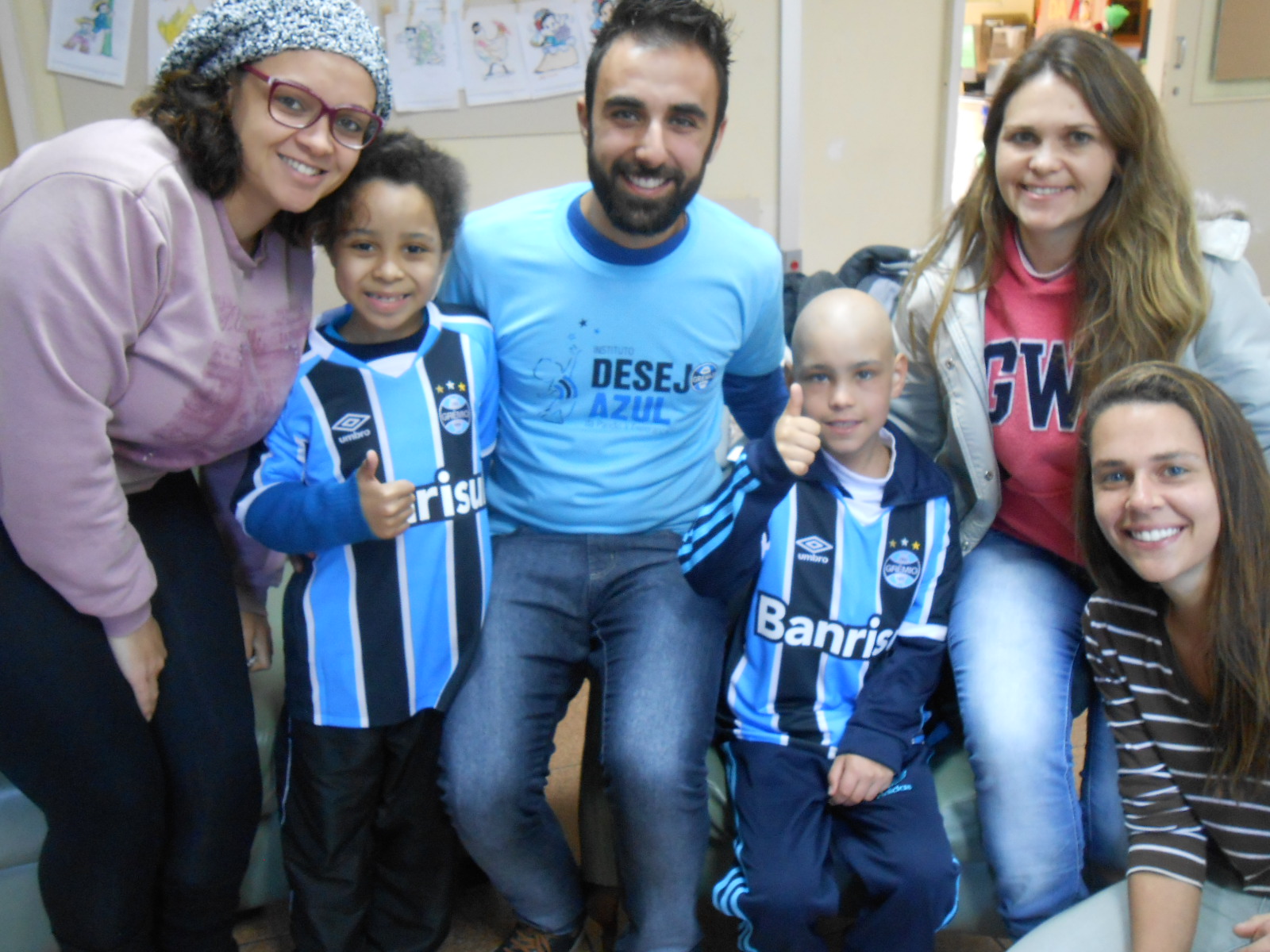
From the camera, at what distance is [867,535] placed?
1.42 metres

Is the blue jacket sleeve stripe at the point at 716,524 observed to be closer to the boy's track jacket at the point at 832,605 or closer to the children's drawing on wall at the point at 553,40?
the boy's track jacket at the point at 832,605

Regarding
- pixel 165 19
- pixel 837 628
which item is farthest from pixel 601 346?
pixel 165 19

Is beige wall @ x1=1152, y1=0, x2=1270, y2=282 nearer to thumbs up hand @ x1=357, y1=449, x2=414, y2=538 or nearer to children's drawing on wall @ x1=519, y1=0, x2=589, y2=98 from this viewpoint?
children's drawing on wall @ x1=519, y1=0, x2=589, y2=98

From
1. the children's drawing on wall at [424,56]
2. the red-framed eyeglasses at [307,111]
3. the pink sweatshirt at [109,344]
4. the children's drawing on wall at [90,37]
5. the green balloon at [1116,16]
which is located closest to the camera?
the pink sweatshirt at [109,344]

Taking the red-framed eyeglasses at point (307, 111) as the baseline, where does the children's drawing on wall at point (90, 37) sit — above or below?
above

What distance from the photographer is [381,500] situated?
1220mm

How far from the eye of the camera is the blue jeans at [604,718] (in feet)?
4.32

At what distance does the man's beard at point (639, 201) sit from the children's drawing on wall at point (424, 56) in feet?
3.71

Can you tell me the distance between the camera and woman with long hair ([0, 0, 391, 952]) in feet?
3.58

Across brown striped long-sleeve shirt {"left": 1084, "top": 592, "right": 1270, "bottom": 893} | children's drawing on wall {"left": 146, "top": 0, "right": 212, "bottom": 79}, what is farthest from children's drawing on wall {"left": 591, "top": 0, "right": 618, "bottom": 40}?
brown striped long-sleeve shirt {"left": 1084, "top": 592, "right": 1270, "bottom": 893}

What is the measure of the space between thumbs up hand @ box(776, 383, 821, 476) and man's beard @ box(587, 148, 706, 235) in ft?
1.14

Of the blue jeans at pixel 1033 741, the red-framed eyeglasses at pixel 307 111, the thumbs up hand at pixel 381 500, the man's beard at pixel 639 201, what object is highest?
the red-framed eyeglasses at pixel 307 111

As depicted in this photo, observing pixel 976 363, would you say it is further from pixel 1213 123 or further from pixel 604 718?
pixel 1213 123

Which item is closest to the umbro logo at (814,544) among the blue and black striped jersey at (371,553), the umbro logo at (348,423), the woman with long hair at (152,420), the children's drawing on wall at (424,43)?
the blue and black striped jersey at (371,553)
